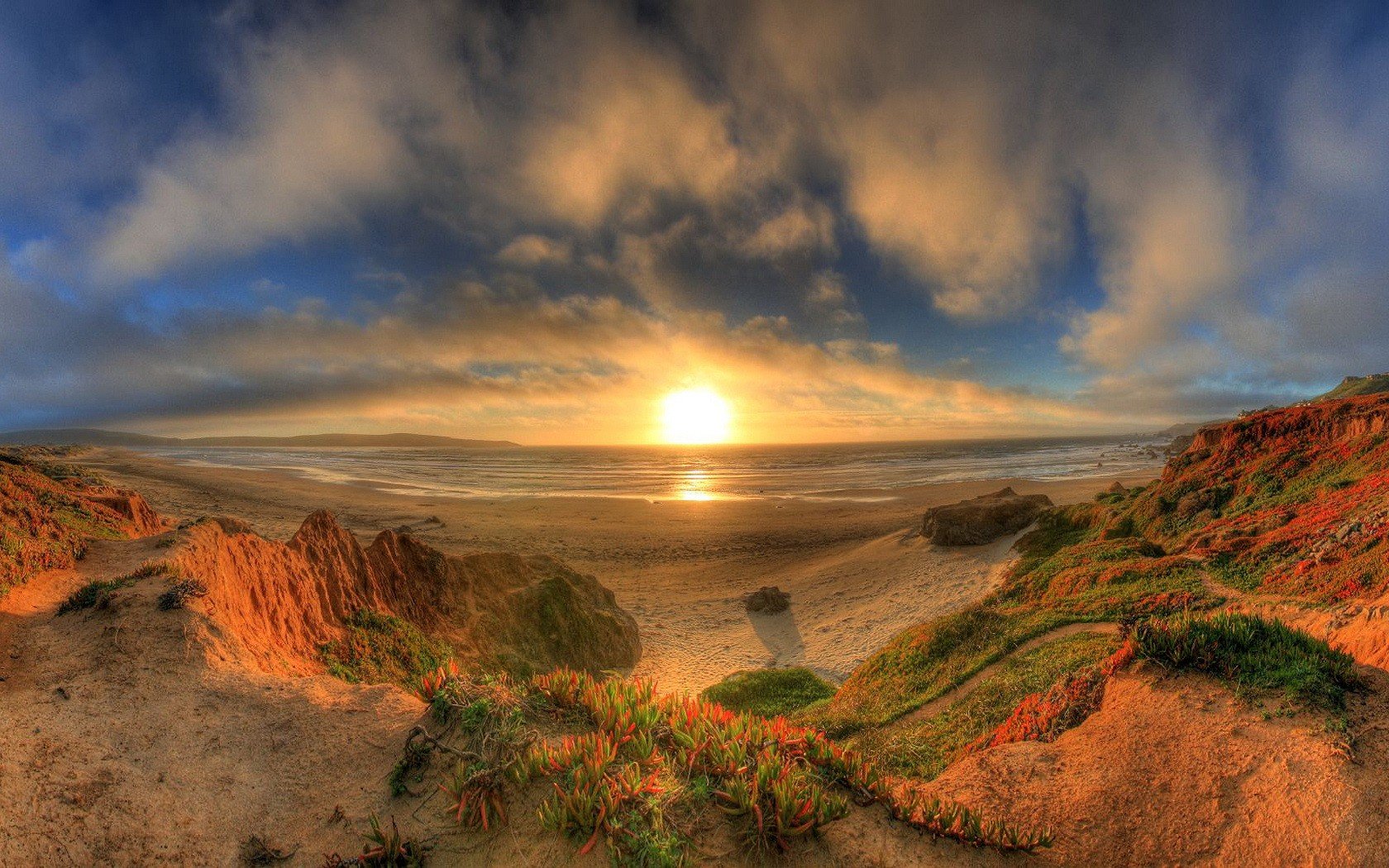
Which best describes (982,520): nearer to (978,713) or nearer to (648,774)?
(978,713)

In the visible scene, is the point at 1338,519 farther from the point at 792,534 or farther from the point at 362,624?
the point at 792,534

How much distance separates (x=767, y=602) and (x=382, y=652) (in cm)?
1399

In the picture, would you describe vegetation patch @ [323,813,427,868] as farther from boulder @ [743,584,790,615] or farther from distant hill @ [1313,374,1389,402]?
distant hill @ [1313,374,1389,402]

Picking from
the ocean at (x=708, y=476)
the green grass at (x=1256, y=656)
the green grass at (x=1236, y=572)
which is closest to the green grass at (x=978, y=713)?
the green grass at (x=1256, y=656)

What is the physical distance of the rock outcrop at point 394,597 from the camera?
7.73 meters

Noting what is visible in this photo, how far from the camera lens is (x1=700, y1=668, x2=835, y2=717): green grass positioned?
11477mm

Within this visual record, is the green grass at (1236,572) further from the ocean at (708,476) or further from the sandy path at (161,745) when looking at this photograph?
the ocean at (708,476)

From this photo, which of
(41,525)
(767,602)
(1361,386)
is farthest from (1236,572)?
(1361,386)

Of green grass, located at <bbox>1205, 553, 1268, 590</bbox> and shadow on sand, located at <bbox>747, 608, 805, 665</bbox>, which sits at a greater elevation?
green grass, located at <bbox>1205, 553, 1268, 590</bbox>

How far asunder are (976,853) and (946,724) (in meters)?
5.04

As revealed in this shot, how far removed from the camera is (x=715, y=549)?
96.3ft

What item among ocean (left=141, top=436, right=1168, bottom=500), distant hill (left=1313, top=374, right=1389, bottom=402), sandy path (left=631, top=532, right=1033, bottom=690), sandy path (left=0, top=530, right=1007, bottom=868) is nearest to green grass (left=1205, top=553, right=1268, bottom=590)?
sandy path (left=631, top=532, right=1033, bottom=690)

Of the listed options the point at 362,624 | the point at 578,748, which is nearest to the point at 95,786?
the point at 578,748

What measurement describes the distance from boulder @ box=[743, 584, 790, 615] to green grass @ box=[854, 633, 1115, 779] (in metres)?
11.4
